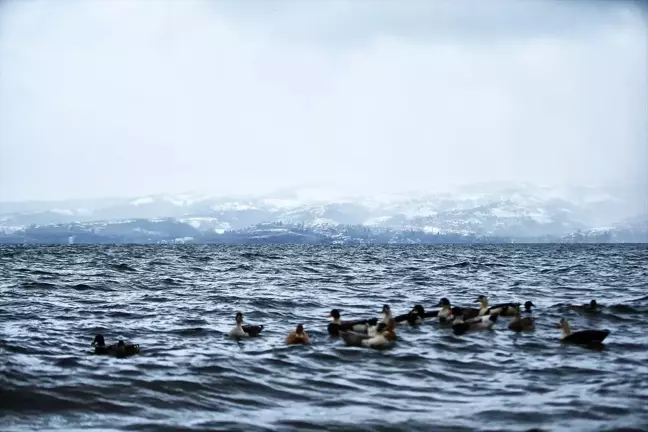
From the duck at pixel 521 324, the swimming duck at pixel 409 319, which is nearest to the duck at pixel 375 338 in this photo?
the swimming duck at pixel 409 319

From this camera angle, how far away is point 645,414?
11.6 metres

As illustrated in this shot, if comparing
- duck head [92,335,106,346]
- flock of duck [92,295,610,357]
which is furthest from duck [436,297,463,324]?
duck head [92,335,106,346]

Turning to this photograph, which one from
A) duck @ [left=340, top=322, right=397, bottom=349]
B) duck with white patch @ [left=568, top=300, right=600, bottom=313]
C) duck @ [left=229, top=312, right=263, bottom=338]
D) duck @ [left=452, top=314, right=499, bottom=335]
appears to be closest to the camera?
duck @ [left=340, top=322, right=397, bottom=349]

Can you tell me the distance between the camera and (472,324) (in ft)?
70.7

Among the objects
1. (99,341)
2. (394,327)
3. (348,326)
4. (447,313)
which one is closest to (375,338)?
(394,327)

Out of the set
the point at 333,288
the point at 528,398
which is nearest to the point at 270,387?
the point at 528,398

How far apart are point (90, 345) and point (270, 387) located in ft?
21.9

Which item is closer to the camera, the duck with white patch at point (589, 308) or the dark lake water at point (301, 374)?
the dark lake water at point (301, 374)

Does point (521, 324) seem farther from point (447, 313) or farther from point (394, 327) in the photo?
point (394, 327)

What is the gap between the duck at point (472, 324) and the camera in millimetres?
21172

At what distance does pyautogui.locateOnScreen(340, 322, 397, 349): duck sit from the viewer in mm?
18359

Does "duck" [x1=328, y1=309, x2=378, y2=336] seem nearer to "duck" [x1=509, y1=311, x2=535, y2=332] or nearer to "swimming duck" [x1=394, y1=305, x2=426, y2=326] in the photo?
"swimming duck" [x1=394, y1=305, x2=426, y2=326]

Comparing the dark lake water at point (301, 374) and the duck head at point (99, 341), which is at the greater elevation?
the duck head at point (99, 341)

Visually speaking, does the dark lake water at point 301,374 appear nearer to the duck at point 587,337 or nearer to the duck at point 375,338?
the duck at point 375,338
